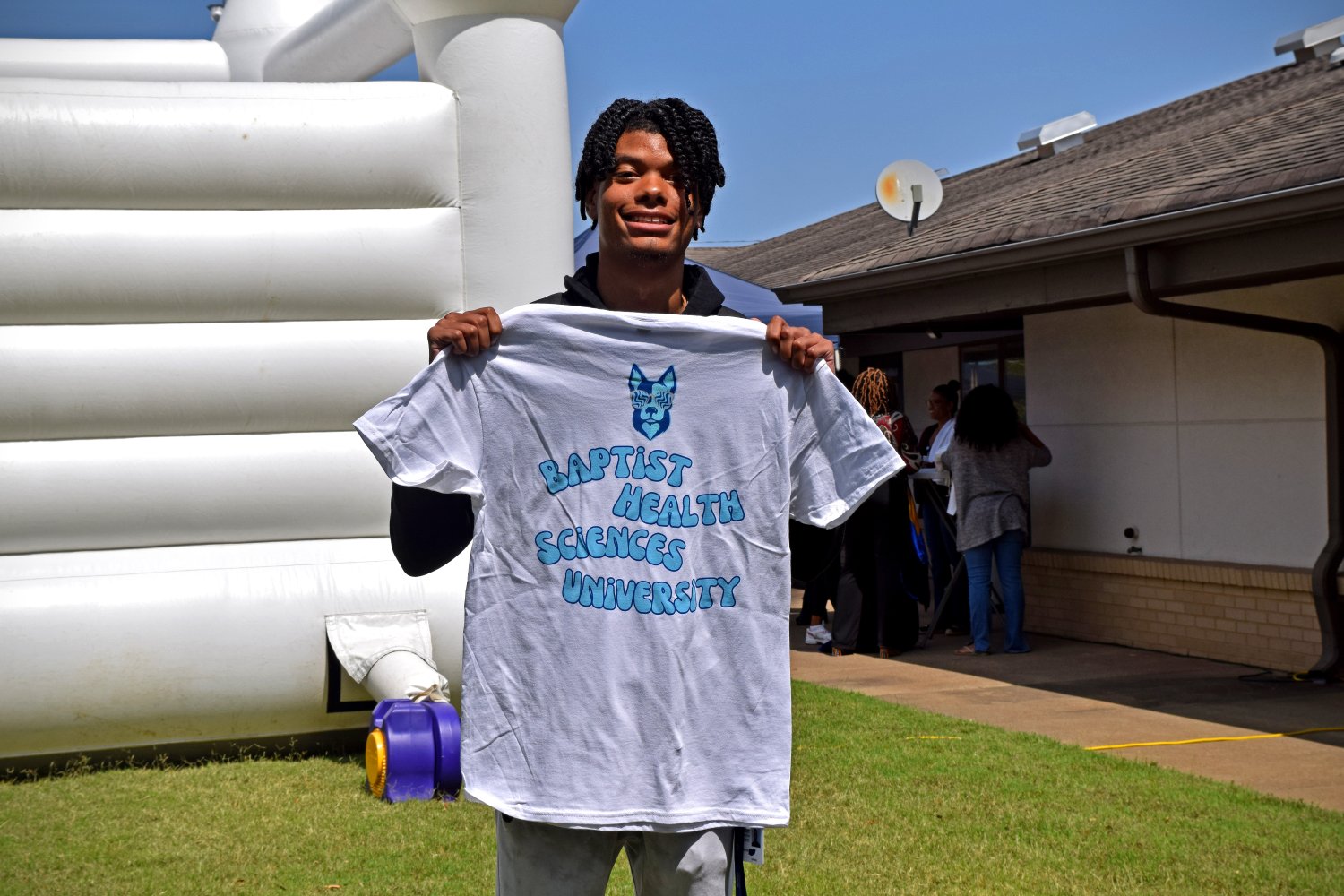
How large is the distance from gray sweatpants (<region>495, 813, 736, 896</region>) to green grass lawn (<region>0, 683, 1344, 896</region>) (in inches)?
86.4

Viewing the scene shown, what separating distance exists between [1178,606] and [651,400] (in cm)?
731

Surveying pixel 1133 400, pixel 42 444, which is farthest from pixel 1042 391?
pixel 42 444

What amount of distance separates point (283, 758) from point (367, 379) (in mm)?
1755

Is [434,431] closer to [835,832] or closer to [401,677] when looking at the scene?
[835,832]

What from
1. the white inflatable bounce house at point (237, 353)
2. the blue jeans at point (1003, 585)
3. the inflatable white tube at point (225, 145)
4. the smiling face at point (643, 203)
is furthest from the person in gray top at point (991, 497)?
the smiling face at point (643, 203)

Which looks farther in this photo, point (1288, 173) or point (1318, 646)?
point (1318, 646)

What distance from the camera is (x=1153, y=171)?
8859 millimetres

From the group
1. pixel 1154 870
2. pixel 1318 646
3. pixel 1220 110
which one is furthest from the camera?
pixel 1220 110

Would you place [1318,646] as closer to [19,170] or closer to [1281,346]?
[1281,346]

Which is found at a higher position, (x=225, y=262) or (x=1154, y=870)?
(x=225, y=262)

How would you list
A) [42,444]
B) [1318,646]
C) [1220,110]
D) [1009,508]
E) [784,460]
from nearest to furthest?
[784,460]
[42,444]
[1318,646]
[1009,508]
[1220,110]

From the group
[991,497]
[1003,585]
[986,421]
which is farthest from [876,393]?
[1003,585]

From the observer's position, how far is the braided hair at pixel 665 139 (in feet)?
8.35

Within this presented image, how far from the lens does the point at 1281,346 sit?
8336 mm
